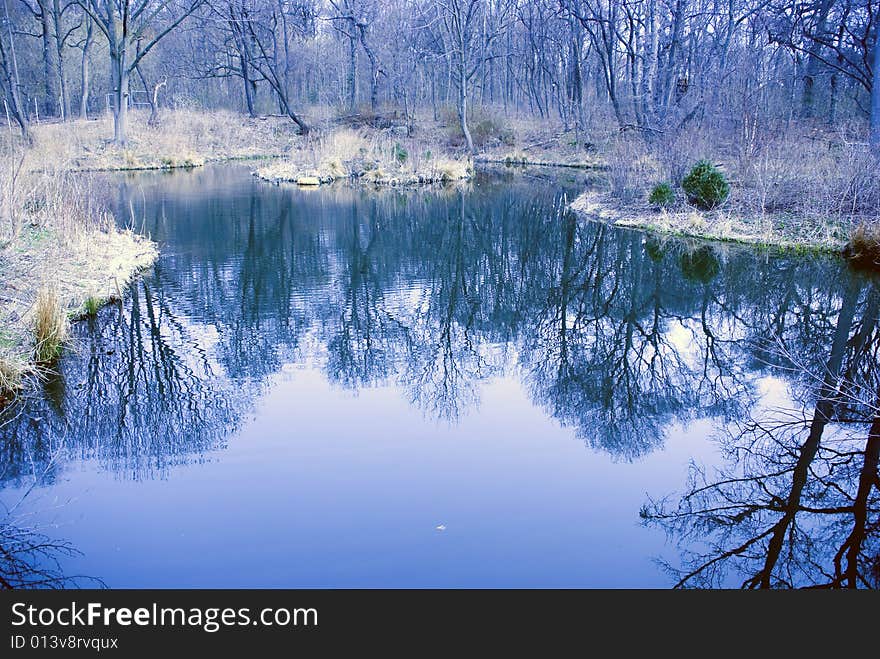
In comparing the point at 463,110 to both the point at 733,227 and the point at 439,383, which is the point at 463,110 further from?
the point at 439,383

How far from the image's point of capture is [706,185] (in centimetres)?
1538

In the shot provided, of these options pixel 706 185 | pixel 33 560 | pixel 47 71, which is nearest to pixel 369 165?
pixel 706 185

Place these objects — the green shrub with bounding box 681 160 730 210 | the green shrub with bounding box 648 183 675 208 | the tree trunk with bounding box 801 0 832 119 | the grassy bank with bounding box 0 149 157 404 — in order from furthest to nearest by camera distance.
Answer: the tree trunk with bounding box 801 0 832 119, the green shrub with bounding box 648 183 675 208, the green shrub with bounding box 681 160 730 210, the grassy bank with bounding box 0 149 157 404

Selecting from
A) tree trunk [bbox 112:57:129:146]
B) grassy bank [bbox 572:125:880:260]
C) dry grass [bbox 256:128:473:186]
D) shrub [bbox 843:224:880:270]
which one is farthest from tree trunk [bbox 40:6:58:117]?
shrub [bbox 843:224:880:270]

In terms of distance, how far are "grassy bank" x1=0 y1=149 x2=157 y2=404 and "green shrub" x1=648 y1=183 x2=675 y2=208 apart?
10631 mm

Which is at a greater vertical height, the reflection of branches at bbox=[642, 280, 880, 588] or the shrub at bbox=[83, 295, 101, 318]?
the shrub at bbox=[83, 295, 101, 318]

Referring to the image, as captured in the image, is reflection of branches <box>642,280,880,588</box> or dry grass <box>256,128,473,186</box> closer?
reflection of branches <box>642,280,880,588</box>

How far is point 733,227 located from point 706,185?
132 centimetres

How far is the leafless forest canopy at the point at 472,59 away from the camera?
76.7ft

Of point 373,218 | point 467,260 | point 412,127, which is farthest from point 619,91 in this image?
point 467,260

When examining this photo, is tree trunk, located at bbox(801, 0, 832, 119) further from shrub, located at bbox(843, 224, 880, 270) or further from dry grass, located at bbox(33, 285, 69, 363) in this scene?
dry grass, located at bbox(33, 285, 69, 363)

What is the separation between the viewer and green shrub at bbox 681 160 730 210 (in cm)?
1520

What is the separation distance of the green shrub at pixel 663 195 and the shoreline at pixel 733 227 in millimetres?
214

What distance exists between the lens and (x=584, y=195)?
20.4 meters
